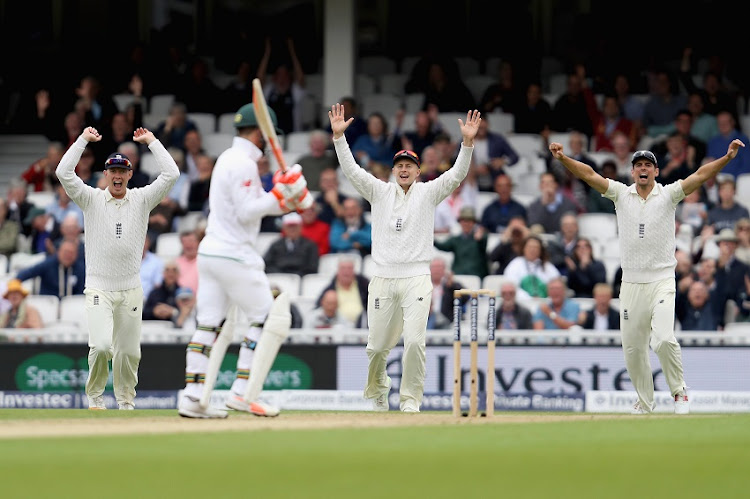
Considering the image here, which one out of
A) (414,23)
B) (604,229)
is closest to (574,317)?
(604,229)

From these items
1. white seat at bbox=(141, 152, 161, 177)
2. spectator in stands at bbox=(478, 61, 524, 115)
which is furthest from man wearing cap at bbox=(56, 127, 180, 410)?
spectator in stands at bbox=(478, 61, 524, 115)

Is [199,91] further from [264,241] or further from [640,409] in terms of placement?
[640,409]

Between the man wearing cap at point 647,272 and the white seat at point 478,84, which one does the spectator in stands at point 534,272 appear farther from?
the white seat at point 478,84

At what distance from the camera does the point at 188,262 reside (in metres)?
17.1

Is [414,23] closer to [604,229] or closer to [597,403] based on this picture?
[604,229]

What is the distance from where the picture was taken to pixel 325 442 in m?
8.96

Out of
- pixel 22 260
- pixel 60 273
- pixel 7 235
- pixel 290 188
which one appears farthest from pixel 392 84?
pixel 290 188

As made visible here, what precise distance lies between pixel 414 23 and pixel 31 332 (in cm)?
947

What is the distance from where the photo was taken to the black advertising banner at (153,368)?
1579cm

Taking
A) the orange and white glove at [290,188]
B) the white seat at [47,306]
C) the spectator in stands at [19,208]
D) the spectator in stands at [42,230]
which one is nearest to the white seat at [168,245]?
the spectator in stands at [42,230]

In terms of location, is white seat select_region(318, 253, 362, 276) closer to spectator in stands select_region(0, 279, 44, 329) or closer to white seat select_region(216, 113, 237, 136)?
spectator in stands select_region(0, 279, 44, 329)

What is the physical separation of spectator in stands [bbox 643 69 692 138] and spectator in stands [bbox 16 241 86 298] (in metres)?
7.31

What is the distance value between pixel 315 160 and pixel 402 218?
22.5ft

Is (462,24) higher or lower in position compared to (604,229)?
higher
